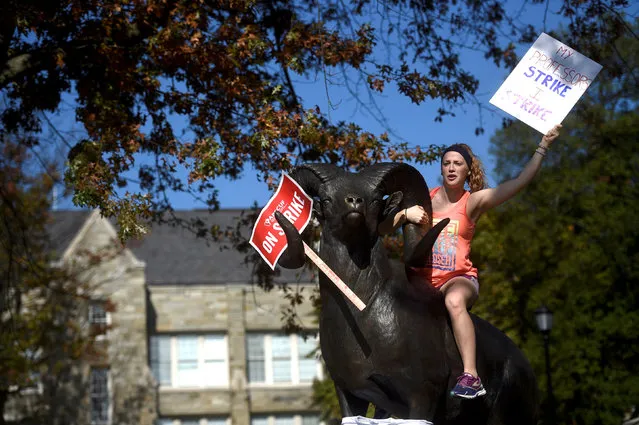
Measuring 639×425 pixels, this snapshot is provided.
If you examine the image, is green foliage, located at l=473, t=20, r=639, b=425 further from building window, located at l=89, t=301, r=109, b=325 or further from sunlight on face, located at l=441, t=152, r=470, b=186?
building window, located at l=89, t=301, r=109, b=325

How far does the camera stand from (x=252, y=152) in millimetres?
9969

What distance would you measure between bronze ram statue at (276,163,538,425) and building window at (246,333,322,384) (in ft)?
132

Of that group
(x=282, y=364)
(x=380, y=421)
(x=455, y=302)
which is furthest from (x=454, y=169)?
(x=282, y=364)

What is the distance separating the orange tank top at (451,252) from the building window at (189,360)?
1578 inches

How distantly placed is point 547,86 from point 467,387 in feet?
6.92

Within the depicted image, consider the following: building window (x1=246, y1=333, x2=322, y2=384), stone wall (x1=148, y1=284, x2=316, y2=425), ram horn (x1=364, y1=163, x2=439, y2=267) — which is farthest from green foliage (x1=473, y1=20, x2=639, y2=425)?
ram horn (x1=364, y1=163, x2=439, y2=267)

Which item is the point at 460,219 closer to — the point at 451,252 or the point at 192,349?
the point at 451,252

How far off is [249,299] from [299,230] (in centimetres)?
4066


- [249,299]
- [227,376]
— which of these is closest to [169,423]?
[227,376]

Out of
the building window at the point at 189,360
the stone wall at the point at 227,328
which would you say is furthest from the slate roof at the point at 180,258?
the building window at the point at 189,360

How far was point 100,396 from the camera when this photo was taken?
43.9m

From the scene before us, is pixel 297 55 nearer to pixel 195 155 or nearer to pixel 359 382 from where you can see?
pixel 195 155

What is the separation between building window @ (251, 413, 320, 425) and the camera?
149 ft

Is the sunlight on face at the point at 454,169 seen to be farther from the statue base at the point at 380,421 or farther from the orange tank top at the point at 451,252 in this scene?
the statue base at the point at 380,421
